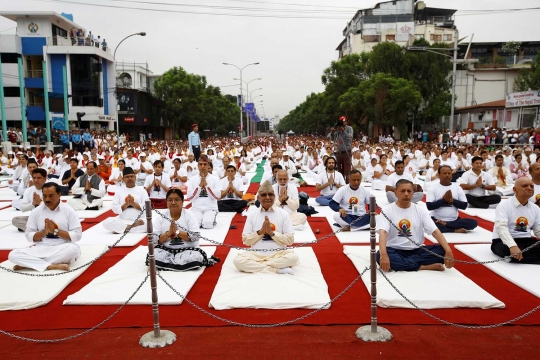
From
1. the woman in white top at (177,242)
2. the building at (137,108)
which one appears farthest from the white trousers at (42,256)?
the building at (137,108)

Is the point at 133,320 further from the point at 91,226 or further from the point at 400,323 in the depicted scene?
the point at 91,226

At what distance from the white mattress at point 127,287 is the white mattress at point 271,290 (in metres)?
0.37

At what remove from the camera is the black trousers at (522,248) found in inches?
213

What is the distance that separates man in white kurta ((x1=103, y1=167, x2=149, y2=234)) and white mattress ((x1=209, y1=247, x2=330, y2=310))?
2825 mm

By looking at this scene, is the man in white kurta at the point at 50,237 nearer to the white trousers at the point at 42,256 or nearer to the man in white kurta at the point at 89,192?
the white trousers at the point at 42,256

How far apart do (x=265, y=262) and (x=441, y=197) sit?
381cm

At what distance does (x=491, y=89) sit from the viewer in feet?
135

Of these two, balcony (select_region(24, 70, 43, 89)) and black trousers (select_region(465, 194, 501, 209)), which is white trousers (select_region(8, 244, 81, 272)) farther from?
balcony (select_region(24, 70, 43, 89))

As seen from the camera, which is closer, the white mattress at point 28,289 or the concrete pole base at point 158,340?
the concrete pole base at point 158,340

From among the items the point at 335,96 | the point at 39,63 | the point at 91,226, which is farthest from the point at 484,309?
the point at 39,63

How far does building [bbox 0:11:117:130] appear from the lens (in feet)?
127

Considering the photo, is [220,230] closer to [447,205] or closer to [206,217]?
[206,217]

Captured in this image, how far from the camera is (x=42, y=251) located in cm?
535

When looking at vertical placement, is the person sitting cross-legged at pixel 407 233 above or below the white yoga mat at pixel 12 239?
above
